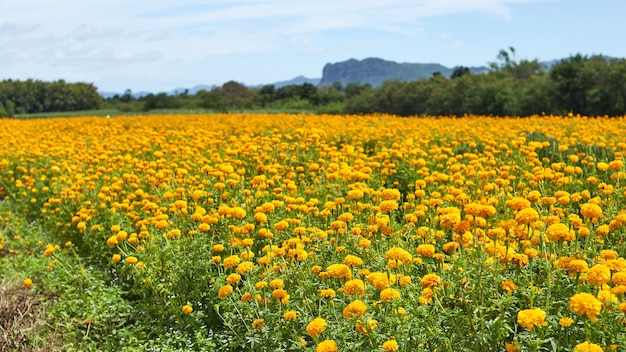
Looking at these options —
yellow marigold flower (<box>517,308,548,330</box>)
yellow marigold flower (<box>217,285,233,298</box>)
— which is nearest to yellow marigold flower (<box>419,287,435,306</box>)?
yellow marigold flower (<box>517,308,548,330</box>)

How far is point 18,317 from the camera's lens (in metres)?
5.29

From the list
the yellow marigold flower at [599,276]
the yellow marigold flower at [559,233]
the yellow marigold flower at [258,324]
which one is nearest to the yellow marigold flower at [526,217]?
the yellow marigold flower at [559,233]

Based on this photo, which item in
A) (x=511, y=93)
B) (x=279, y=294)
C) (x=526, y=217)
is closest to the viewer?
(x=526, y=217)

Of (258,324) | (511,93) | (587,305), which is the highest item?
(511,93)

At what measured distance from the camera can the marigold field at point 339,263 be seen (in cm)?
302

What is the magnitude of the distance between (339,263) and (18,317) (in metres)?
3.31

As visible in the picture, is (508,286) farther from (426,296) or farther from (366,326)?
(366,326)

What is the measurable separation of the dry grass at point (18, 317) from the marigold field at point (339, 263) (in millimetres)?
154

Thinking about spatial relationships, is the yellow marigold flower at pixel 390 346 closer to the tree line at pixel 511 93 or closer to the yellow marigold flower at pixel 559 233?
the yellow marigold flower at pixel 559 233

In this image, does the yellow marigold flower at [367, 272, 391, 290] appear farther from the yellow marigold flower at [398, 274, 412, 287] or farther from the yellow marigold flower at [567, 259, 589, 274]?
the yellow marigold flower at [567, 259, 589, 274]

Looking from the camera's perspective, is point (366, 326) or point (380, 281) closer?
point (366, 326)

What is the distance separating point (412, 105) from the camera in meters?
43.2

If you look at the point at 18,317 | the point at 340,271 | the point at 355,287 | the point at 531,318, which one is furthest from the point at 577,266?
the point at 18,317

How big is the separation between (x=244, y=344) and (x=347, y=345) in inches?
40.8
